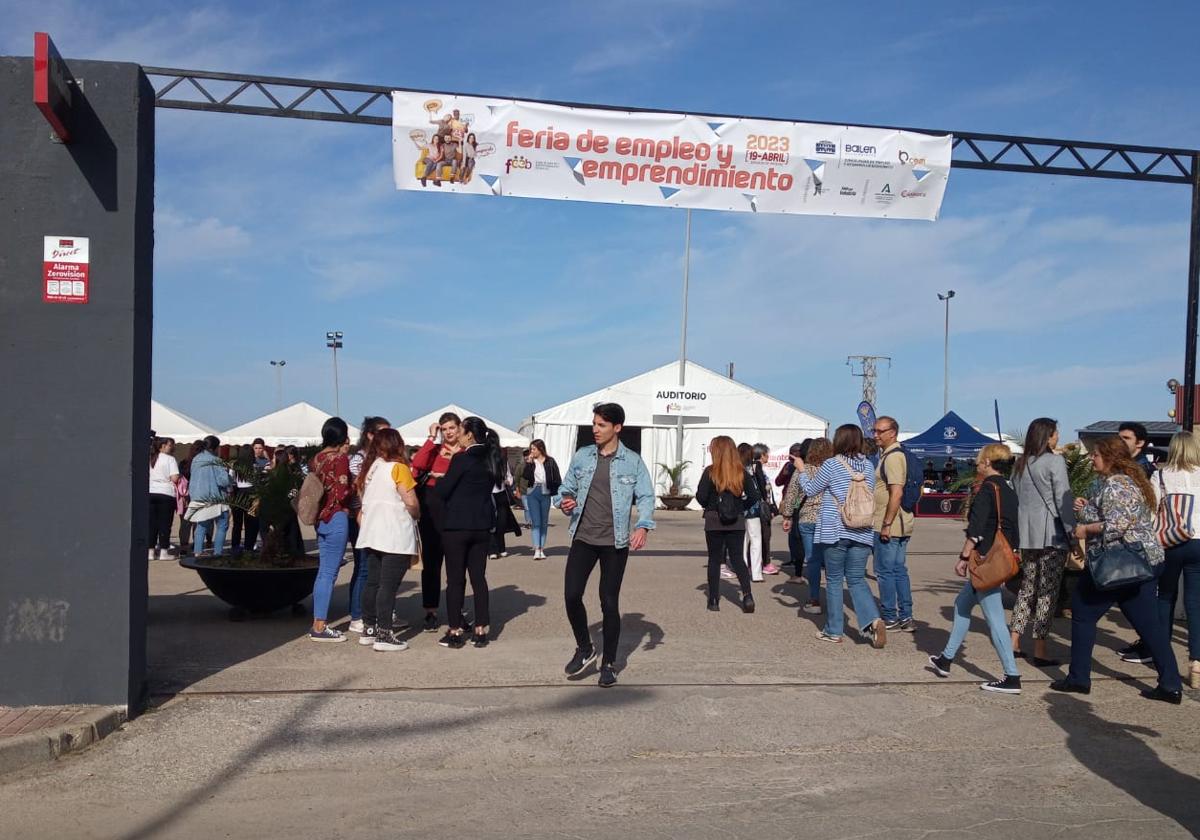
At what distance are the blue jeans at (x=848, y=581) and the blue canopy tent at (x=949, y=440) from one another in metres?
21.4

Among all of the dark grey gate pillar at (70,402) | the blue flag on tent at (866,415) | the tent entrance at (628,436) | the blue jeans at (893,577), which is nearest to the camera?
the dark grey gate pillar at (70,402)

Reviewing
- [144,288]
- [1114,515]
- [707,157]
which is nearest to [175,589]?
[144,288]

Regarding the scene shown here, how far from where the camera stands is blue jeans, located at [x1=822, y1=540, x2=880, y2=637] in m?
9.12

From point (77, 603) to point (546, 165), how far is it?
6.15 m

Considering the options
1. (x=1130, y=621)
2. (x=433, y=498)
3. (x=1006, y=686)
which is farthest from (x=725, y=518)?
(x=1130, y=621)

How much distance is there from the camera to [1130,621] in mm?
7465

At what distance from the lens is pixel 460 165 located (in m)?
10.5

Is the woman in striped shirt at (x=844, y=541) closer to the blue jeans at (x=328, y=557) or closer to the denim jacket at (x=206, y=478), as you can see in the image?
the blue jeans at (x=328, y=557)

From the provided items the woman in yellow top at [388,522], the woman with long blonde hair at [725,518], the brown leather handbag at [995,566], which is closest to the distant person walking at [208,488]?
the woman in yellow top at [388,522]

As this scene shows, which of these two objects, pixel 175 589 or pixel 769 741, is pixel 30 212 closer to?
pixel 769 741

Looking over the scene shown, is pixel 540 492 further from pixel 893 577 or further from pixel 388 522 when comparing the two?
pixel 388 522

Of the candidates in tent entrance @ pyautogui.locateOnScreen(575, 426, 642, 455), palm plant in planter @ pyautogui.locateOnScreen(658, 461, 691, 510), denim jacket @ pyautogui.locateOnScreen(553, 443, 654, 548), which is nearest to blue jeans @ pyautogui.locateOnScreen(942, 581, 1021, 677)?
denim jacket @ pyautogui.locateOnScreen(553, 443, 654, 548)

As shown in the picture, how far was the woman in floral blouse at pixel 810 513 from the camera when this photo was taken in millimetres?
11602

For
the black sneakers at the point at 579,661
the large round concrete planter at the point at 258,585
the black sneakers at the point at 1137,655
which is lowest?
the black sneakers at the point at 1137,655
